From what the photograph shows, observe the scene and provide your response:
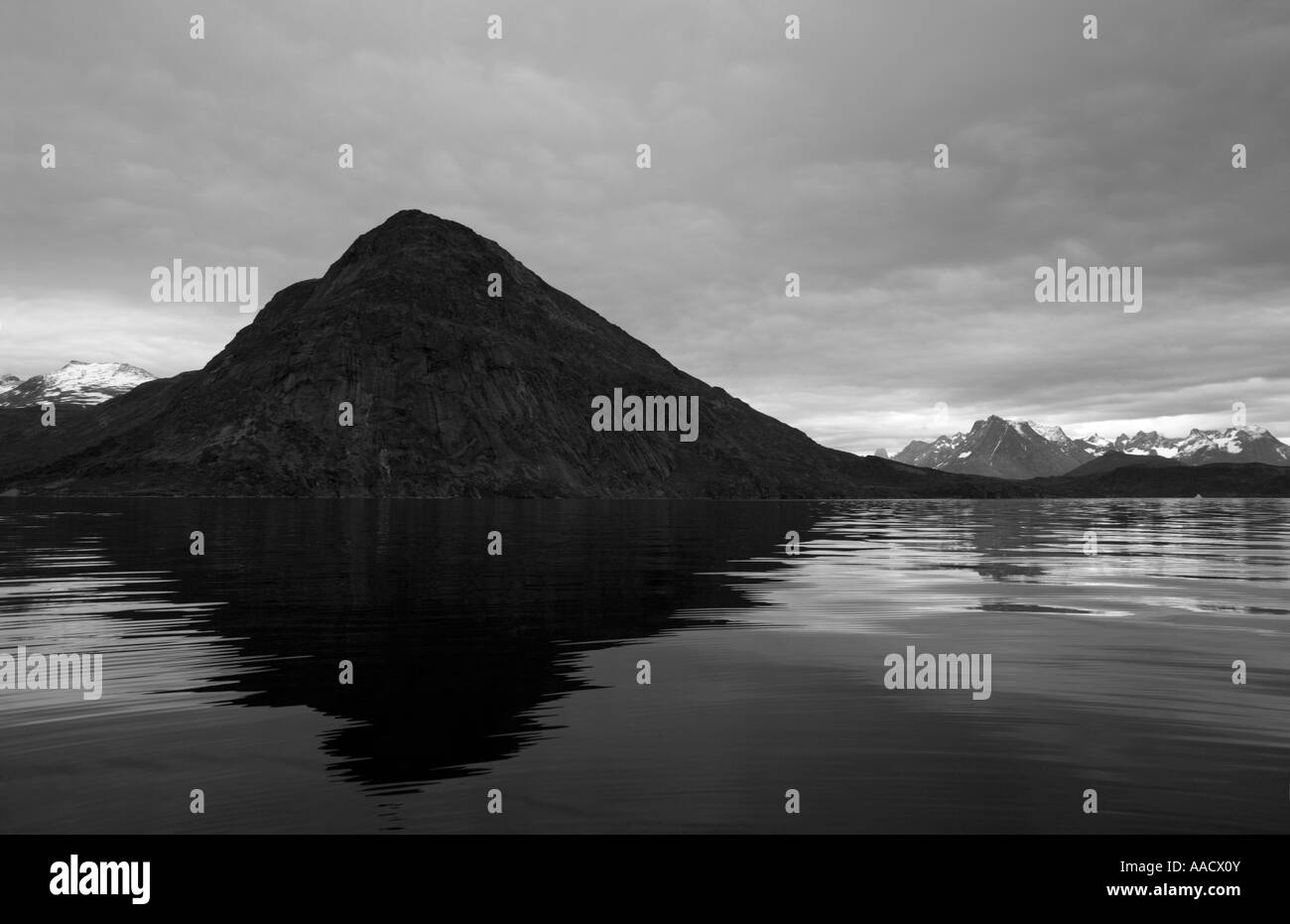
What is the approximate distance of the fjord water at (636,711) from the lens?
9.66 metres

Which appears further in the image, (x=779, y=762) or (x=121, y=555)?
(x=121, y=555)

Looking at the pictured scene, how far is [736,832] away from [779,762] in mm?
2297

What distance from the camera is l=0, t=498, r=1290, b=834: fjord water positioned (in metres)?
9.66

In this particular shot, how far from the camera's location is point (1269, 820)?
30.7ft

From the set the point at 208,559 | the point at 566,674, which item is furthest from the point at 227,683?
the point at 208,559

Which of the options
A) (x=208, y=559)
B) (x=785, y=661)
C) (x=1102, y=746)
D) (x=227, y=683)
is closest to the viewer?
(x=1102, y=746)

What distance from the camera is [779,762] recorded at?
1120 cm

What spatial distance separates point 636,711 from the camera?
13766 mm
